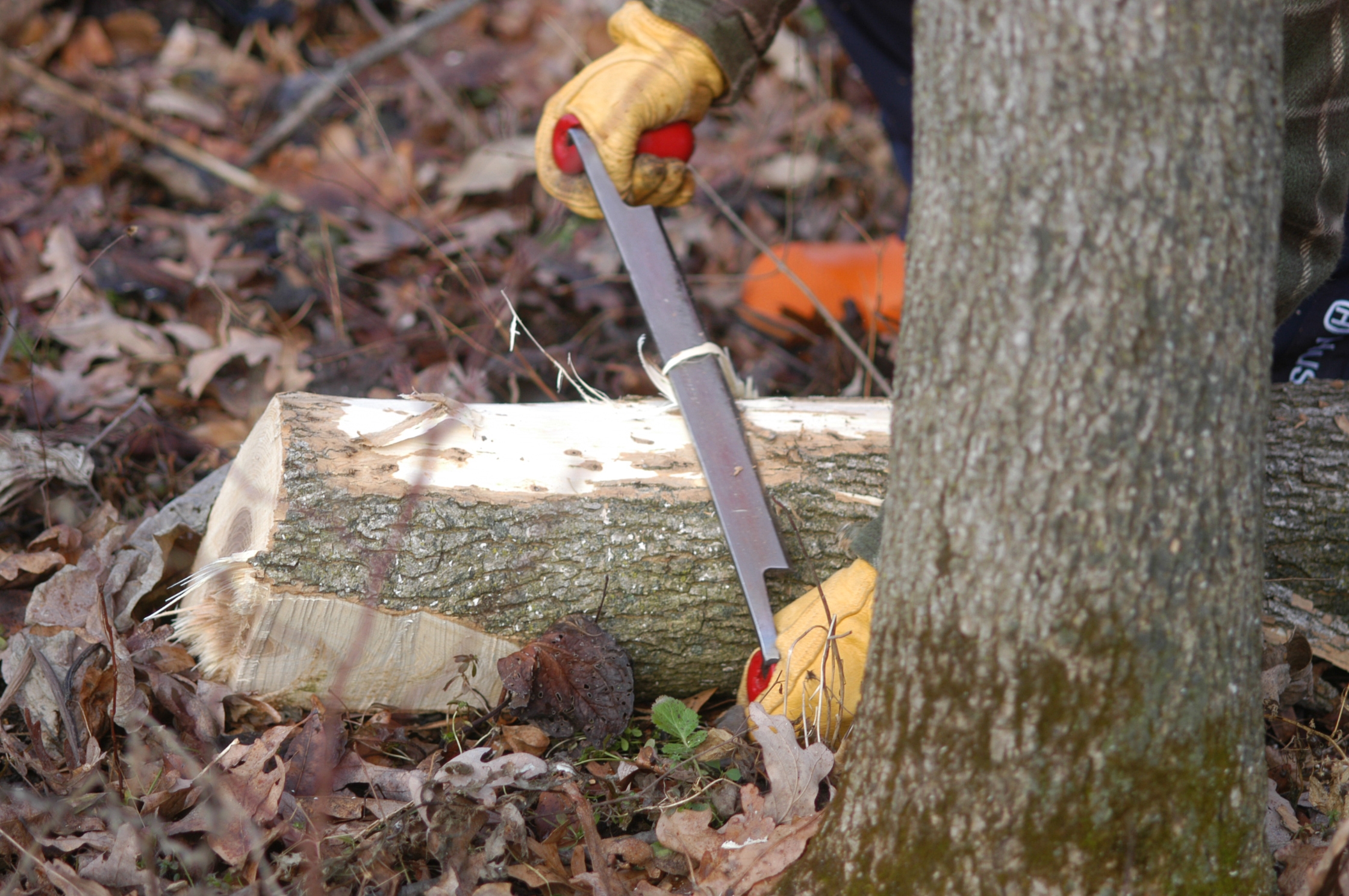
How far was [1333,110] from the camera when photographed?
6.65 feet

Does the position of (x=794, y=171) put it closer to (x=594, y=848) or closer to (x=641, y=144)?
(x=641, y=144)

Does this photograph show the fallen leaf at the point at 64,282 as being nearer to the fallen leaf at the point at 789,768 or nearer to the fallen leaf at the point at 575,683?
the fallen leaf at the point at 575,683

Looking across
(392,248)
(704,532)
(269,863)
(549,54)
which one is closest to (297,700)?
(269,863)

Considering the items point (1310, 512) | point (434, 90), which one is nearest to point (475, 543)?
point (1310, 512)

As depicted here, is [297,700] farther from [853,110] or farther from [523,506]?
[853,110]

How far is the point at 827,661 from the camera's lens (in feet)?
5.68

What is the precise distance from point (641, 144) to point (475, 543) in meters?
1.15

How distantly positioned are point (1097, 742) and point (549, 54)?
439 centimetres

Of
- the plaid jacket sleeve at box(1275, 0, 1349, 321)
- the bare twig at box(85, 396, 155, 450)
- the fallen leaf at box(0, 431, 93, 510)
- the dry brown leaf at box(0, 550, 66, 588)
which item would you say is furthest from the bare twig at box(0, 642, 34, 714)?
Result: the plaid jacket sleeve at box(1275, 0, 1349, 321)

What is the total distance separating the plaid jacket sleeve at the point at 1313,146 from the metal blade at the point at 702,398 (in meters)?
1.26

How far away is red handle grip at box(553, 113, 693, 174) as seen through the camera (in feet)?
7.70

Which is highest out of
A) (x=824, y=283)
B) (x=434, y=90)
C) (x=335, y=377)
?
(x=434, y=90)

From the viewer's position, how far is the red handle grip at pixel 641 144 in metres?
2.35

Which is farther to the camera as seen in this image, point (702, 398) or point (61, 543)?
point (61, 543)
